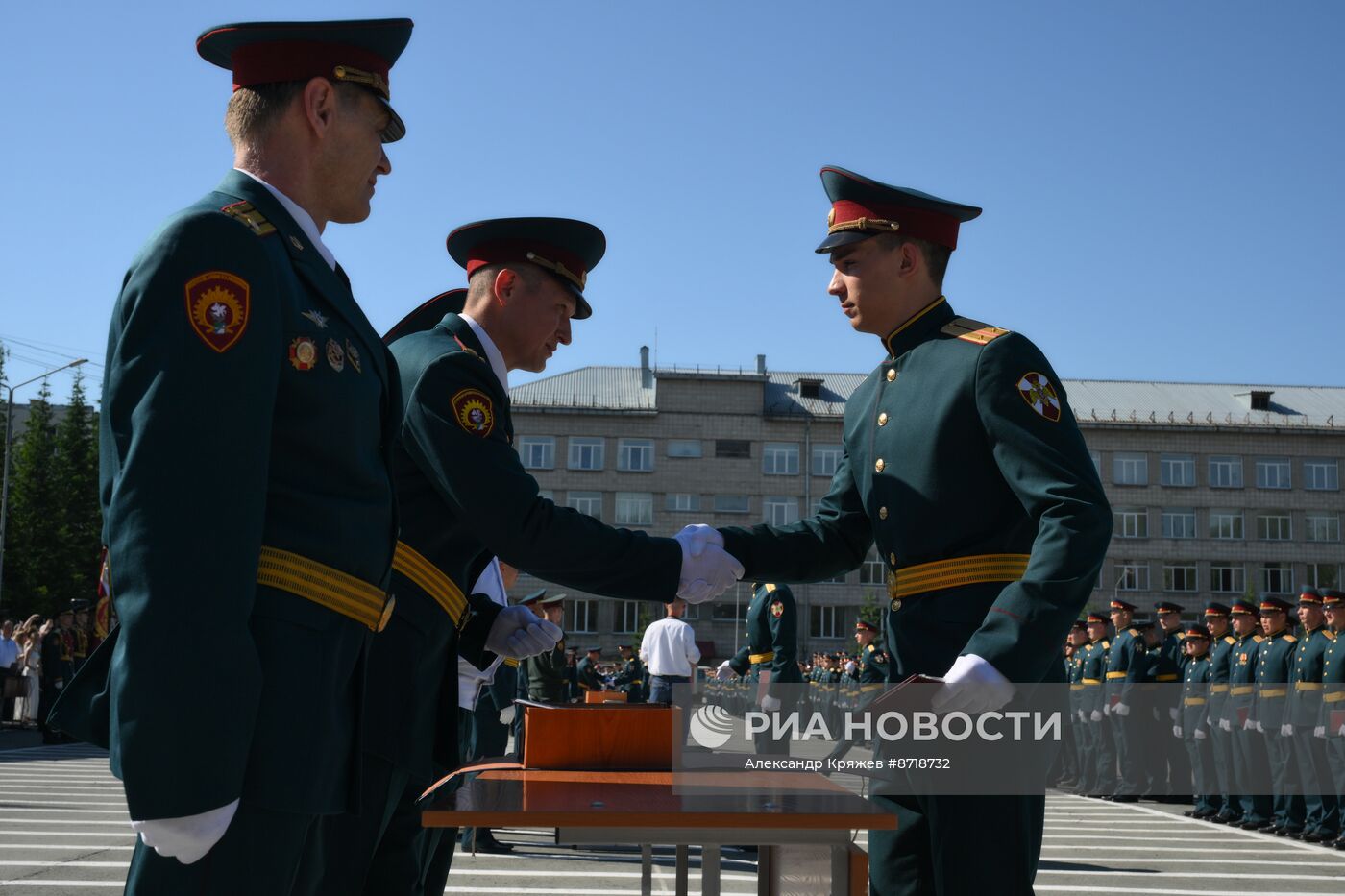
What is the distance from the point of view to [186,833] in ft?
6.53

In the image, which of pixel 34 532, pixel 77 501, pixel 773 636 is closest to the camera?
pixel 773 636

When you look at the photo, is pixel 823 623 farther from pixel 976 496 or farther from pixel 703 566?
pixel 976 496

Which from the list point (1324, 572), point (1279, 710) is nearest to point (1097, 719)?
point (1279, 710)

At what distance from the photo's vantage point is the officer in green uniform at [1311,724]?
12016mm

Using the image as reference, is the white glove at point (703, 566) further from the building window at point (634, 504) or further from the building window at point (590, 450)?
the building window at point (590, 450)

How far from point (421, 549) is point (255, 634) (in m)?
1.23

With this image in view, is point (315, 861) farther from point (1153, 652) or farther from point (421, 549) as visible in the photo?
point (1153, 652)

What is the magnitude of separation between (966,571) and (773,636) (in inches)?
407

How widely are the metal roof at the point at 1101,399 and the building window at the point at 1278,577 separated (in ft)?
24.8

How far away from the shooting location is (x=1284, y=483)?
224 feet

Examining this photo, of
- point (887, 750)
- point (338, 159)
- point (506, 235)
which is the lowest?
point (887, 750)

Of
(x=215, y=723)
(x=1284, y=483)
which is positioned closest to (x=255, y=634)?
(x=215, y=723)

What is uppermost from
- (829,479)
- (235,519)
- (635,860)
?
(829,479)

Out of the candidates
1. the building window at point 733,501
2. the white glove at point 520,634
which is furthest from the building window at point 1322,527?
the white glove at point 520,634
